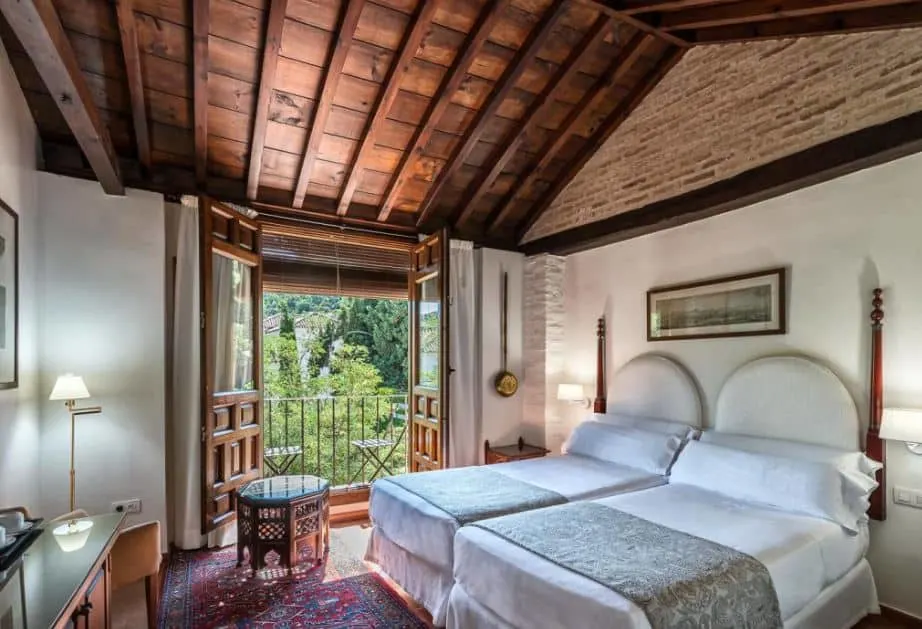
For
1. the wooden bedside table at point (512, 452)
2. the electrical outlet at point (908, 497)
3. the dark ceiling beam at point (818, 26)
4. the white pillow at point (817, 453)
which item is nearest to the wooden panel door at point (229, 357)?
the wooden bedside table at point (512, 452)

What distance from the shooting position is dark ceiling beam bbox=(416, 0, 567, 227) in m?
3.16

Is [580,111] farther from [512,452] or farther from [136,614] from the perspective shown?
[136,614]

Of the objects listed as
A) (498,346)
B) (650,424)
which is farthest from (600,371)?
(498,346)

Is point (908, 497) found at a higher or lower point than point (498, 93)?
lower

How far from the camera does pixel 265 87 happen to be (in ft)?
10.3

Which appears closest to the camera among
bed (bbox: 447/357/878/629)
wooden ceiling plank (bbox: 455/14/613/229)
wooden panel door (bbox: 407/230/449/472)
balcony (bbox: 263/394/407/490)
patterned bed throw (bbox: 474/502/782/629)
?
patterned bed throw (bbox: 474/502/782/629)

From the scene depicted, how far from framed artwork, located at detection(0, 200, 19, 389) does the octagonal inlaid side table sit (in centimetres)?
143

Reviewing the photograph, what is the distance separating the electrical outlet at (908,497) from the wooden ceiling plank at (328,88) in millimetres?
3934

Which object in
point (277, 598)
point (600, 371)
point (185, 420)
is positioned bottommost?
point (277, 598)

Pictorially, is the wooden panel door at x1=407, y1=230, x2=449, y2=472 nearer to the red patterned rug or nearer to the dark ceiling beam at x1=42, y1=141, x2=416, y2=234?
the dark ceiling beam at x1=42, y1=141, x2=416, y2=234

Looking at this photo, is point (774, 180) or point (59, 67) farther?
point (774, 180)

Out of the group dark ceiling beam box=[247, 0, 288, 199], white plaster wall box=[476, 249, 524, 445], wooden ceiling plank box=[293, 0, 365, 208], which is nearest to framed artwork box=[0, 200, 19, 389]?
dark ceiling beam box=[247, 0, 288, 199]

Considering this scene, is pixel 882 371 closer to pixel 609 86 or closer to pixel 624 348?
pixel 624 348

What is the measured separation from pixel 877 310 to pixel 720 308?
950mm
